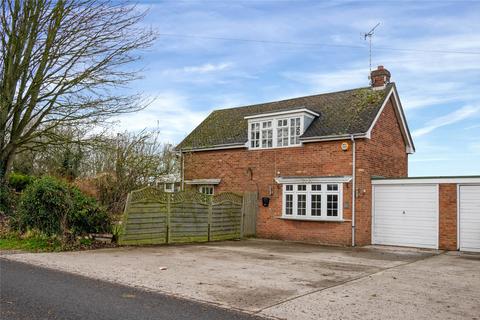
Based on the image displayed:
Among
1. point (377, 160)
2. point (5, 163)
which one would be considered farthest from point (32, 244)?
point (377, 160)

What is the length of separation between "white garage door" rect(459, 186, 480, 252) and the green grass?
1320 cm

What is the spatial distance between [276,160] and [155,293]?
11.9 metres

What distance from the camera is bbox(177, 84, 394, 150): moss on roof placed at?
1720 centimetres

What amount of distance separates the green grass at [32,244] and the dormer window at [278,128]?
31.1 ft

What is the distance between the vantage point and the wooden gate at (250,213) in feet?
61.2

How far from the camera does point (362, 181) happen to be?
16.4m

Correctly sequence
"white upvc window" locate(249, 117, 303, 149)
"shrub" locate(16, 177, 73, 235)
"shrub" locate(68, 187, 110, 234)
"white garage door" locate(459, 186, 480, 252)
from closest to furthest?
"shrub" locate(16, 177, 73, 235), "shrub" locate(68, 187, 110, 234), "white garage door" locate(459, 186, 480, 252), "white upvc window" locate(249, 117, 303, 149)

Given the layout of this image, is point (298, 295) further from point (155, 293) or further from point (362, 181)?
point (362, 181)

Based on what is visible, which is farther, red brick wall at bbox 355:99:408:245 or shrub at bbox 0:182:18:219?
shrub at bbox 0:182:18:219

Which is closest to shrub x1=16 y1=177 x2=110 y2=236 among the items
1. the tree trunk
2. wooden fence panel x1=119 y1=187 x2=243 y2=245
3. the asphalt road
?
wooden fence panel x1=119 y1=187 x2=243 y2=245

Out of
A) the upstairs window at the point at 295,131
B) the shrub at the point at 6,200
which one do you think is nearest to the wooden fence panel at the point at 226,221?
the upstairs window at the point at 295,131

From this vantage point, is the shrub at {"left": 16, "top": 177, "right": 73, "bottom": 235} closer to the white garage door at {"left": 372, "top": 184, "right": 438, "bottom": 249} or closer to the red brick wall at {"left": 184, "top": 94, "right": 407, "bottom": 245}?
the red brick wall at {"left": 184, "top": 94, "right": 407, "bottom": 245}

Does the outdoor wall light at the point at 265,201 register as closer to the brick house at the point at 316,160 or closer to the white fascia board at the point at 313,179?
the brick house at the point at 316,160

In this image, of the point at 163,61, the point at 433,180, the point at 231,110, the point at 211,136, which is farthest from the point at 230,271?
the point at 231,110
